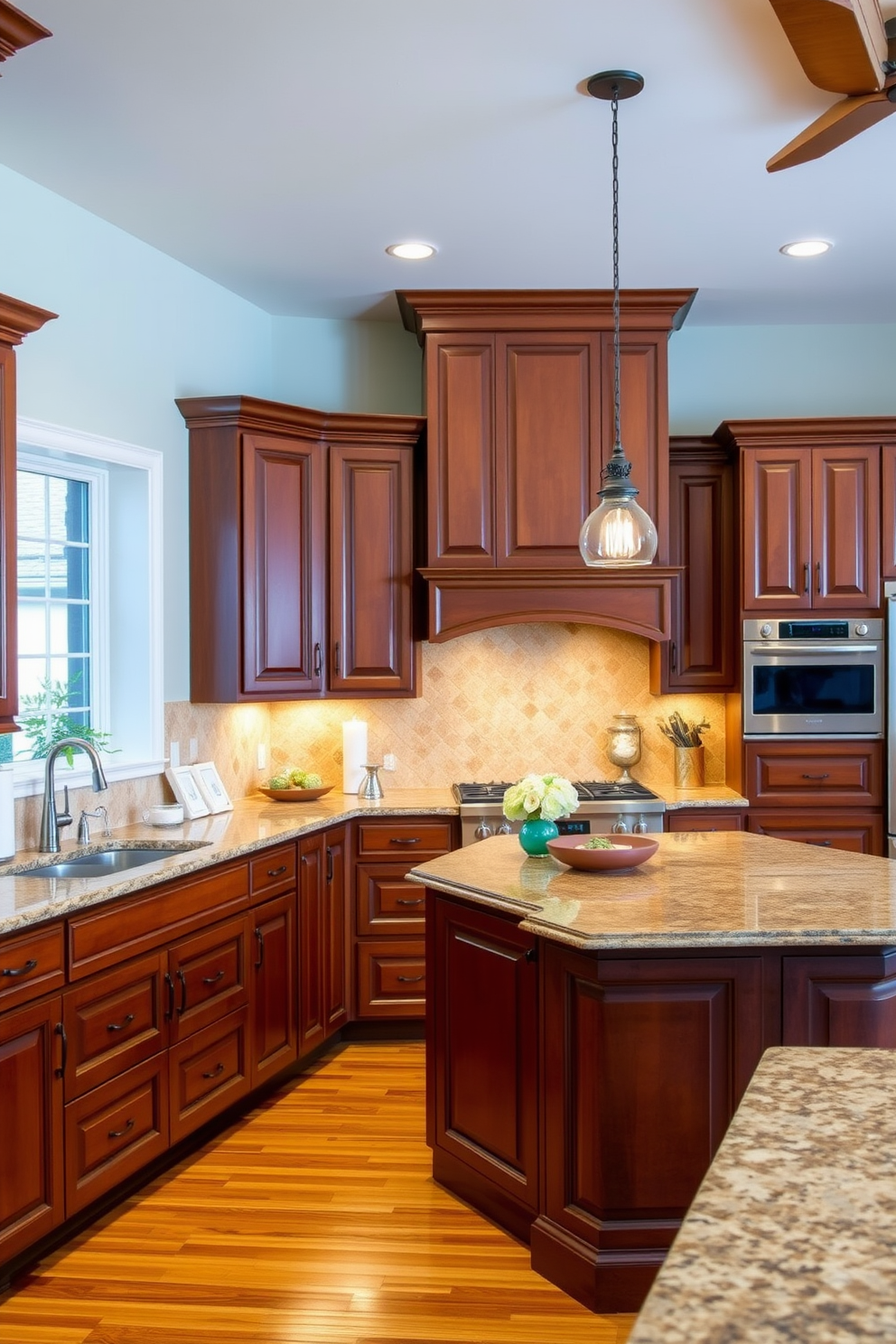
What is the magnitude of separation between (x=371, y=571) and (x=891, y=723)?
226 centimetres

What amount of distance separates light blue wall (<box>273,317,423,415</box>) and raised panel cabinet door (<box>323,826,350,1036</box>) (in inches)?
79.5

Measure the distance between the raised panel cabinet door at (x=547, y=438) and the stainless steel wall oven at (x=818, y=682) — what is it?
0.95 metres

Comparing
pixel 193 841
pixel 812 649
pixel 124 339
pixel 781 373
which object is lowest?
pixel 193 841

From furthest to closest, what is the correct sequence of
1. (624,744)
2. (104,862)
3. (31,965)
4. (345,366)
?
(345,366) < (624,744) < (104,862) < (31,965)

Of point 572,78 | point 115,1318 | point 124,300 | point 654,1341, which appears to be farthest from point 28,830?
point 654,1341

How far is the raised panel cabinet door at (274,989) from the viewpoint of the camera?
12.7ft

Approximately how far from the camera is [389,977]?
462 cm

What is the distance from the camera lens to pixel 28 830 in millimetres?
3518

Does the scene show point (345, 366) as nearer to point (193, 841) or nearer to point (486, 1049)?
point (193, 841)

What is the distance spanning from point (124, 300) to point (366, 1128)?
2.98 metres

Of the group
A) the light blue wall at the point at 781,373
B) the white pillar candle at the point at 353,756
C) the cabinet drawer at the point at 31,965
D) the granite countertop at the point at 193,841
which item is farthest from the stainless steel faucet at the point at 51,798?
the light blue wall at the point at 781,373

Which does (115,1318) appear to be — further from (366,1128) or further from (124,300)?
(124,300)

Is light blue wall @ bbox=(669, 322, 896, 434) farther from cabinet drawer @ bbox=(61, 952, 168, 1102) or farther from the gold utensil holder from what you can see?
cabinet drawer @ bbox=(61, 952, 168, 1102)

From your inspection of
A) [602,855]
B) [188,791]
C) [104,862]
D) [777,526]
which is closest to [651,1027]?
[602,855]
